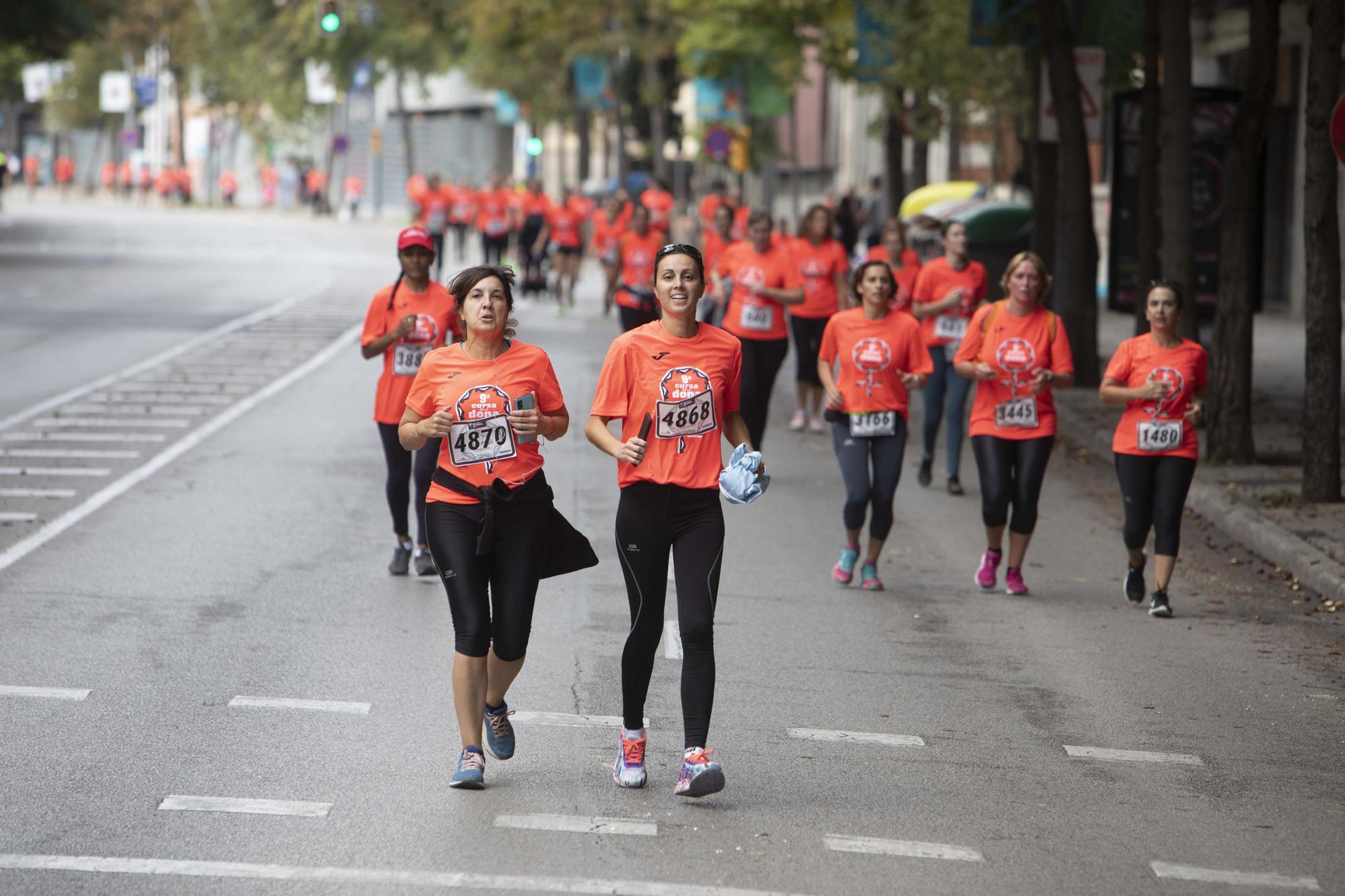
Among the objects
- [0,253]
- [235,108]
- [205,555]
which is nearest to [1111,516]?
[205,555]

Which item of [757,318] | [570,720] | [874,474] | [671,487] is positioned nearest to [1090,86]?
[757,318]

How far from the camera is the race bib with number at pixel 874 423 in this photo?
411 inches

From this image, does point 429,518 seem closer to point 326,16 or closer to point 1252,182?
point 1252,182

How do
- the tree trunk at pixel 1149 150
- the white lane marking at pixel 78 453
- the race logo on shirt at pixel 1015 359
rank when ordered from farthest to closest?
the tree trunk at pixel 1149 150, the white lane marking at pixel 78 453, the race logo on shirt at pixel 1015 359

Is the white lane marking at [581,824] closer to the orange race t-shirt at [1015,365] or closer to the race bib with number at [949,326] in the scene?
Result: the orange race t-shirt at [1015,365]

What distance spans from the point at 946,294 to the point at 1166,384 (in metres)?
4.31

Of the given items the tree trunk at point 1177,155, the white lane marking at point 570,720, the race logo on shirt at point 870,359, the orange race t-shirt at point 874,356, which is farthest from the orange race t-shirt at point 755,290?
the white lane marking at point 570,720

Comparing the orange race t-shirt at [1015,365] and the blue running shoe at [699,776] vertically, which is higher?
the orange race t-shirt at [1015,365]

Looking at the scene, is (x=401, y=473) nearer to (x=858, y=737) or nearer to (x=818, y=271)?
(x=858, y=737)

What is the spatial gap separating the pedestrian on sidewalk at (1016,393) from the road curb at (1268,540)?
1561 mm

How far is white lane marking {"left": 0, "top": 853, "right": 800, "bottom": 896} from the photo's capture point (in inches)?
217

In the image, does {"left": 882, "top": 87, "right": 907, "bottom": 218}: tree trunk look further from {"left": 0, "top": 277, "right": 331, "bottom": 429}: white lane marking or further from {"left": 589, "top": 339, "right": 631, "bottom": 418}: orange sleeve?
{"left": 589, "top": 339, "right": 631, "bottom": 418}: orange sleeve

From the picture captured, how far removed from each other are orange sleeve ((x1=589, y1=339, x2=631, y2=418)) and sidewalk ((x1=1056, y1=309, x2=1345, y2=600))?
5115mm

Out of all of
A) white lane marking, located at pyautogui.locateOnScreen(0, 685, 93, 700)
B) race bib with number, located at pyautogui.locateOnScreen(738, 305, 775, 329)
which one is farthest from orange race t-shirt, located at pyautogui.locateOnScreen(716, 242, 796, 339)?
white lane marking, located at pyautogui.locateOnScreen(0, 685, 93, 700)
